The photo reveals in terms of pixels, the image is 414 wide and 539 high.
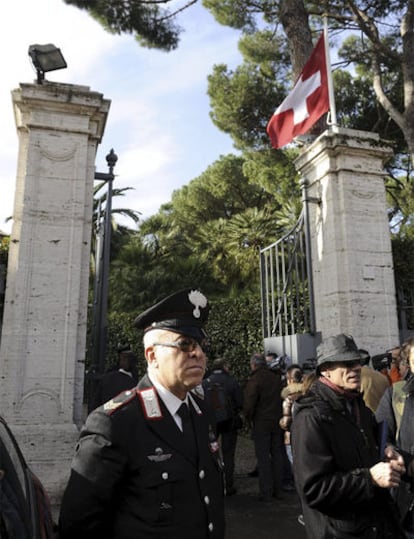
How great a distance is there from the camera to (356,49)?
1583 centimetres

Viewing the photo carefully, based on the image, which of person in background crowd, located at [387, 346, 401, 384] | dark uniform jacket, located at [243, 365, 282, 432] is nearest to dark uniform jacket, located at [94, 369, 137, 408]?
dark uniform jacket, located at [243, 365, 282, 432]

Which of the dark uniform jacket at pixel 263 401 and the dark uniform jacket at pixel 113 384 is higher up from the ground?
the dark uniform jacket at pixel 113 384

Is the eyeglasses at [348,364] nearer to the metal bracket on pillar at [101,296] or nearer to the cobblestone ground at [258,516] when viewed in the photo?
the cobblestone ground at [258,516]

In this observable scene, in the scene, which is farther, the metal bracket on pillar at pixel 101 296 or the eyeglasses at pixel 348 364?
the metal bracket on pillar at pixel 101 296

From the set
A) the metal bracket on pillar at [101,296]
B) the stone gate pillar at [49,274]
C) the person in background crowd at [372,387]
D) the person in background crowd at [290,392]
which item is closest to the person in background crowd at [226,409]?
the person in background crowd at [290,392]

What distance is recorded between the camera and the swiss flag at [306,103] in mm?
6301

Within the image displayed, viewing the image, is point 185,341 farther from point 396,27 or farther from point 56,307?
point 396,27

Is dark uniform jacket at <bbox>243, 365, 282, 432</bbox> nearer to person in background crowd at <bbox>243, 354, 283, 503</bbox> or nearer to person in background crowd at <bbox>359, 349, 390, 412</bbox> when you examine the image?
person in background crowd at <bbox>243, 354, 283, 503</bbox>

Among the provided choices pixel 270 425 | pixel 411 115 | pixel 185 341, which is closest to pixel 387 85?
pixel 411 115

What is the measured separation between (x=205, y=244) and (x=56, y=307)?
A: 40.7 feet

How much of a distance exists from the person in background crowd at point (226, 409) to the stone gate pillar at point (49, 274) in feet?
5.00

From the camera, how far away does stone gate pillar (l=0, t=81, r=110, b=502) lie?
14.0 ft

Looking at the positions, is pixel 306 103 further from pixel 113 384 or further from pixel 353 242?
pixel 113 384

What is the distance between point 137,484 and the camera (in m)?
1.46
